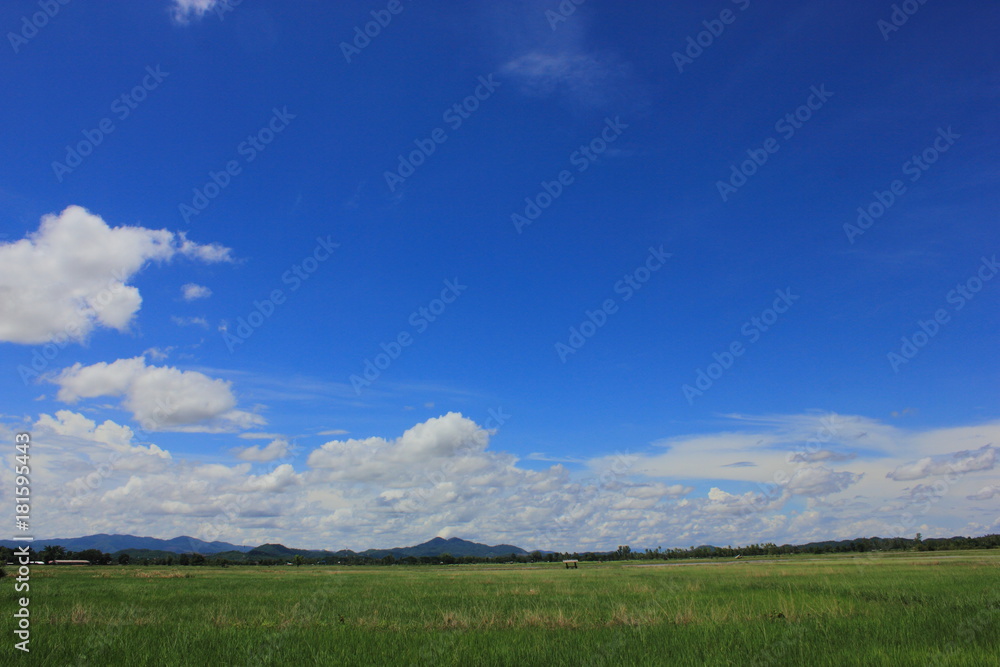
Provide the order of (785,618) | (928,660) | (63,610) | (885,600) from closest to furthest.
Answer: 1. (928,660)
2. (785,618)
3. (63,610)
4. (885,600)

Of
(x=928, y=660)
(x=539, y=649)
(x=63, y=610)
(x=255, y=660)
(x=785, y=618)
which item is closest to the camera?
(x=928, y=660)

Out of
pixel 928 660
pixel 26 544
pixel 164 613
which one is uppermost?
pixel 26 544

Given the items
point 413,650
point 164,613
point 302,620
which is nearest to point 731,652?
point 413,650

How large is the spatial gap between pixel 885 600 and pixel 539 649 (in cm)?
1678

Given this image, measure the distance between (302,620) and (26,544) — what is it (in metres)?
7.64

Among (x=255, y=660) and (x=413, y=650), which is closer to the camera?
(x=255, y=660)

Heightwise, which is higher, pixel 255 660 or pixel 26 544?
pixel 26 544

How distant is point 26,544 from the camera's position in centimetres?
1140

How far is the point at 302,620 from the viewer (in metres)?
16.0

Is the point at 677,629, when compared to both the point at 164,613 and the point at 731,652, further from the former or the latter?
the point at 164,613

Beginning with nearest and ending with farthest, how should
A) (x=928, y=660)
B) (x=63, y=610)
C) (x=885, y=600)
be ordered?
(x=928, y=660)
(x=63, y=610)
(x=885, y=600)

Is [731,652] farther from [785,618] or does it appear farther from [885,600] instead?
[885,600]

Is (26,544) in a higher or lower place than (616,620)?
higher

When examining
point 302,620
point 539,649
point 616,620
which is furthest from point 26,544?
point 616,620
